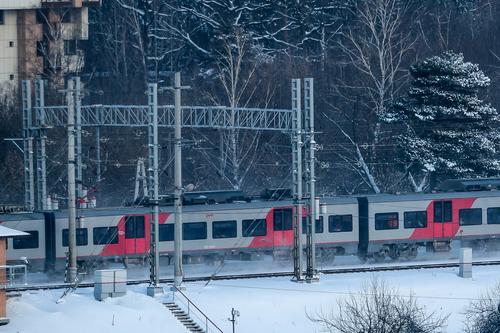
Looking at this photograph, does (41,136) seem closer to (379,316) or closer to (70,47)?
(379,316)

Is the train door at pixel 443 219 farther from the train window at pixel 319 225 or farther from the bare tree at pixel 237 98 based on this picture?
the bare tree at pixel 237 98

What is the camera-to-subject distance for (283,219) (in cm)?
4928

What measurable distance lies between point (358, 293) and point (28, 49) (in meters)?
28.4

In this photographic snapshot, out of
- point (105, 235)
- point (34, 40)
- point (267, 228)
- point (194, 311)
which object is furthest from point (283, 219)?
point (34, 40)

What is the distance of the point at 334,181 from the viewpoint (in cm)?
6284

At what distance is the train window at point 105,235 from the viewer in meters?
47.7

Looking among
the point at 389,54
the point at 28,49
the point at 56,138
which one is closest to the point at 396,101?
the point at 389,54

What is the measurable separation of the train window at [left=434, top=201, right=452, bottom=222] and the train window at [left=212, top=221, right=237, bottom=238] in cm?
698

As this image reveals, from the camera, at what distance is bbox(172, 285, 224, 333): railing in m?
40.8

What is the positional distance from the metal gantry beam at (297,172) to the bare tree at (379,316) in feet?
8.09

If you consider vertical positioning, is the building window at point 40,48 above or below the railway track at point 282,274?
above

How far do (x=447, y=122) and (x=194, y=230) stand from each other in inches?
501

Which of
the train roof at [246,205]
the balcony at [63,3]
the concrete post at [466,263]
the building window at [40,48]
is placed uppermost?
Answer: the balcony at [63,3]

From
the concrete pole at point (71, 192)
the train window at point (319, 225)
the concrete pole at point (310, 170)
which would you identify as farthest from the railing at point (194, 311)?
the train window at point (319, 225)
